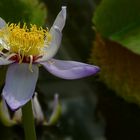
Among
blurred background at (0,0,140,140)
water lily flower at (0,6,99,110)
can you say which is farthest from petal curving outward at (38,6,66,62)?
blurred background at (0,0,140,140)

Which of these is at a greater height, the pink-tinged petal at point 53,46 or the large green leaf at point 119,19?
the pink-tinged petal at point 53,46

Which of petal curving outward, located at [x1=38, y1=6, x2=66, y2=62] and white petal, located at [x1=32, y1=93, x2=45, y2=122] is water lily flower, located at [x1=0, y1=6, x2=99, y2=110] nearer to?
petal curving outward, located at [x1=38, y1=6, x2=66, y2=62]

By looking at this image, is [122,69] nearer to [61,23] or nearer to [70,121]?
[70,121]

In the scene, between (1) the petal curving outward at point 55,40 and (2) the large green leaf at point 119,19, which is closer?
(1) the petal curving outward at point 55,40

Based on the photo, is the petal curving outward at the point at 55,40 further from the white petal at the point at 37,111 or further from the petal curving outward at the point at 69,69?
the white petal at the point at 37,111

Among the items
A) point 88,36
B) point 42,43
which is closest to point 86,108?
point 88,36

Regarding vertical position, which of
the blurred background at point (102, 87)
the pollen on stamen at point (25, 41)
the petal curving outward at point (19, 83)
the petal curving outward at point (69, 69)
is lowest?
the blurred background at point (102, 87)

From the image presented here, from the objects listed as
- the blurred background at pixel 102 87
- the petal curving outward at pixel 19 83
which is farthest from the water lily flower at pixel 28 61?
the blurred background at pixel 102 87
